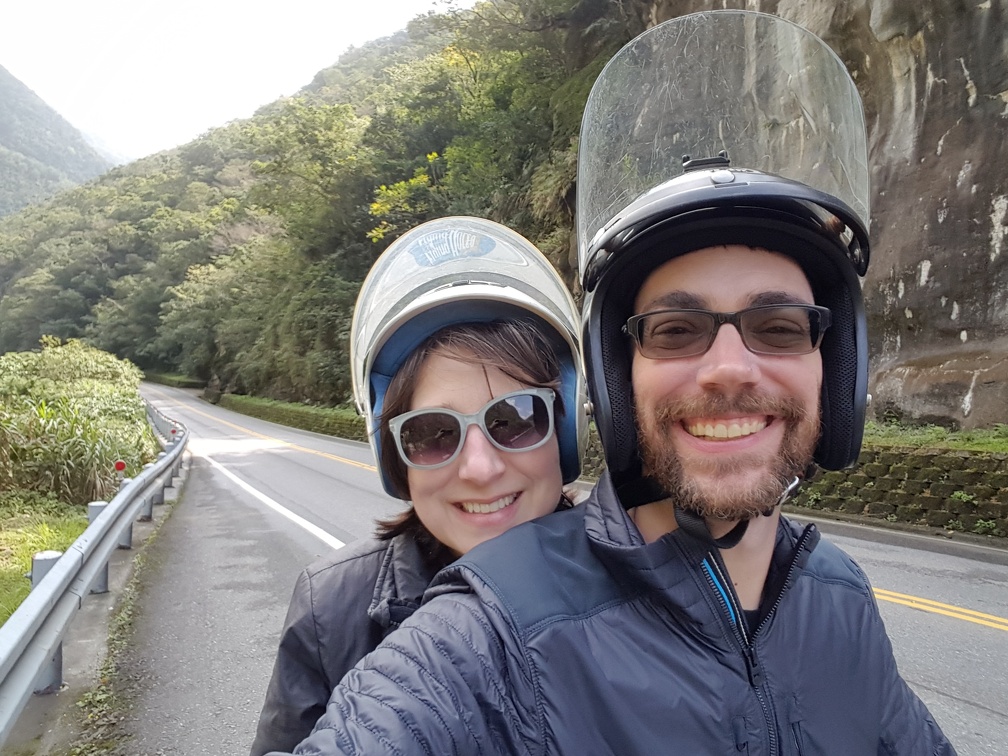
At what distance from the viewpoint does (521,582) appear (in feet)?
3.40

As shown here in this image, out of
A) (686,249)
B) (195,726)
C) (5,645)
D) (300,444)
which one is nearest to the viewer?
(686,249)

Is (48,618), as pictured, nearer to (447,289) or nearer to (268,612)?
(268,612)

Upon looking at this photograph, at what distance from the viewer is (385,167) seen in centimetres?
2948

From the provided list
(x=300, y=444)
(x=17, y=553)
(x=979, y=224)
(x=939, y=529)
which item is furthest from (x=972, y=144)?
(x=300, y=444)

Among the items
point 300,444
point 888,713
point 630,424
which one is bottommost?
point 300,444

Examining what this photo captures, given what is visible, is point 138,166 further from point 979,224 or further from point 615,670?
point 615,670

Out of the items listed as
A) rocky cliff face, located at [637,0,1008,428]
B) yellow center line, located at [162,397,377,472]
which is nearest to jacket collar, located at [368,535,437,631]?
yellow center line, located at [162,397,377,472]

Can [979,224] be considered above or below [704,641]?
above

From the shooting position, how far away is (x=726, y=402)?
3.72 ft

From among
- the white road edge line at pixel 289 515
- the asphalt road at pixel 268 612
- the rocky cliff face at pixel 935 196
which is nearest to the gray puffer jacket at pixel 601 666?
the asphalt road at pixel 268 612

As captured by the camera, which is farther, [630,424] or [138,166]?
[138,166]

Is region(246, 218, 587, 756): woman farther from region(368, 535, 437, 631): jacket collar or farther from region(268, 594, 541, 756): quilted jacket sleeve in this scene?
region(268, 594, 541, 756): quilted jacket sleeve

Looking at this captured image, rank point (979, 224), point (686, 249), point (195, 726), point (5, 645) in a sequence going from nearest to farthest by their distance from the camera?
point (686, 249) < point (5, 645) < point (195, 726) < point (979, 224)

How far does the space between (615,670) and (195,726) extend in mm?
3456
